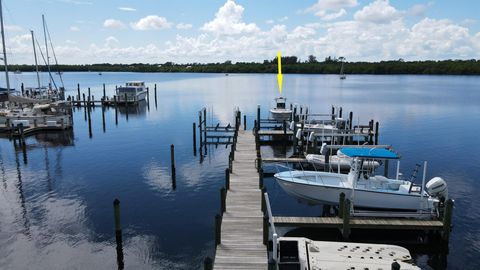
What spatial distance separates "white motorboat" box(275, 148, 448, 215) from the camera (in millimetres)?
20156

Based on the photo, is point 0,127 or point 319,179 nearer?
point 319,179

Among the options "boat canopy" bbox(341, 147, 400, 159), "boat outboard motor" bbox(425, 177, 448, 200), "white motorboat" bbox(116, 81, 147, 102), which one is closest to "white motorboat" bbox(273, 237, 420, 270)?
"boat outboard motor" bbox(425, 177, 448, 200)

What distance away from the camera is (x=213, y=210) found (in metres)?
23.6

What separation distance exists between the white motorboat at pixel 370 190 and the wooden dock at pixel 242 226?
8.21 ft

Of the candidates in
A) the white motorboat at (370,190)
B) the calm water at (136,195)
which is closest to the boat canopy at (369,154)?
the white motorboat at (370,190)

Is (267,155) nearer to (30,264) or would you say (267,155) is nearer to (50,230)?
(50,230)

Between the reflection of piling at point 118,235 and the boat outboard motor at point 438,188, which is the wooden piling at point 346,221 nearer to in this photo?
the boat outboard motor at point 438,188

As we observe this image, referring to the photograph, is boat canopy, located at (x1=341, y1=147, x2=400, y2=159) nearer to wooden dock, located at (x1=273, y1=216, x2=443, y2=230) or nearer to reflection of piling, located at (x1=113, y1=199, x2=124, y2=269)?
wooden dock, located at (x1=273, y1=216, x2=443, y2=230)

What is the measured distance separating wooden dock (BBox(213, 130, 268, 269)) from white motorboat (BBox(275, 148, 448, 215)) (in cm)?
250

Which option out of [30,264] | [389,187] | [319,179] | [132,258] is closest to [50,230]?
[30,264]

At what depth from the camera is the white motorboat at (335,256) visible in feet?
45.8

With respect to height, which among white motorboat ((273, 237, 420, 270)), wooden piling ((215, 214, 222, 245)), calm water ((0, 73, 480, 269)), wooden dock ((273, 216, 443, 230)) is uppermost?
wooden piling ((215, 214, 222, 245))

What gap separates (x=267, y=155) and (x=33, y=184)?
65.7 ft

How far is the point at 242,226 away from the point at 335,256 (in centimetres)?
432
